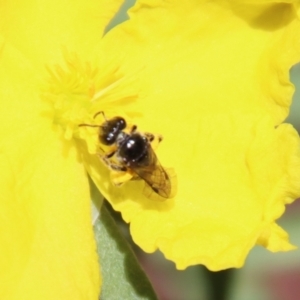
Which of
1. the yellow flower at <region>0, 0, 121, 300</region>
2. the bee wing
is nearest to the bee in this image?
the bee wing

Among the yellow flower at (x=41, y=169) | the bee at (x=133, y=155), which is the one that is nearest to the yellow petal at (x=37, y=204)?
the yellow flower at (x=41, y=169)

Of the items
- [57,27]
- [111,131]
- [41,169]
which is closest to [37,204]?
[41,169]

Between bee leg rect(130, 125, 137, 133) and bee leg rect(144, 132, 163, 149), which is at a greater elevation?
bee leg rect(130, 125, 137, 133)

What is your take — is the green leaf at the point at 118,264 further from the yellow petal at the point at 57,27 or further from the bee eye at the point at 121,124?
the yellow petal at the point at 57,27

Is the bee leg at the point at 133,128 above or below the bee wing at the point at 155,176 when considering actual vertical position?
above

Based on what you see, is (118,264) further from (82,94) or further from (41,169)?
(82,94)

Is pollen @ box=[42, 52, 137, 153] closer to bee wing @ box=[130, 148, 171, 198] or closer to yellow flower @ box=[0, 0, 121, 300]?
yellow flower @ box=[0, 0, 121, 300]
